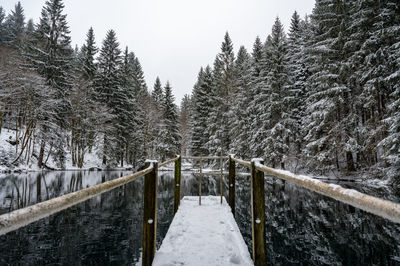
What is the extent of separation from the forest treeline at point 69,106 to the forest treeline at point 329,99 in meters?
10.3

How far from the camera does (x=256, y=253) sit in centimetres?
223

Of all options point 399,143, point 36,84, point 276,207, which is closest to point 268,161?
point 399,143

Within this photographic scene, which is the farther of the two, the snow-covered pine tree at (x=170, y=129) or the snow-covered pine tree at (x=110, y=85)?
the snow-covered pine tree at (x=170, y=129)

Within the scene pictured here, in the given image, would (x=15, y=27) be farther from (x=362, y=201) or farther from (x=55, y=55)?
(x=362, y=201)

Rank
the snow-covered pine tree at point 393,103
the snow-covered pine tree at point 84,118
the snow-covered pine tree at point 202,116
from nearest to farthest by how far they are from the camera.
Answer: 1. the snow-covered pine tree at point 393,103
2. the snow-covered pine tree at point 84,118
3. the snow-covered pine tree at point 202,116

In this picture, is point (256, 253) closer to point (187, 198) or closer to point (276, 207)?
point (187, 198)

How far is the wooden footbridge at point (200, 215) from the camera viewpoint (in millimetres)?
771

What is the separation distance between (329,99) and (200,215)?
46.7ft

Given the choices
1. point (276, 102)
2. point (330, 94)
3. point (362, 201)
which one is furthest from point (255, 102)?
point (362, 201)

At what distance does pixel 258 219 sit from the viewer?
2283 millimetres

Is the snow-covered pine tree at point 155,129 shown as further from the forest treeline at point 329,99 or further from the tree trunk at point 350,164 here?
the tree trunk at point 350,164

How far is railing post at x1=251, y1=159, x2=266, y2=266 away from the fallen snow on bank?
0.25m

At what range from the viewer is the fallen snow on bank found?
8.13 feet

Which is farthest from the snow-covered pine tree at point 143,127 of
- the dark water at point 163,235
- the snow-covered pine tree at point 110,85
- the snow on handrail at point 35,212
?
the snow on handrail at point 35,212
